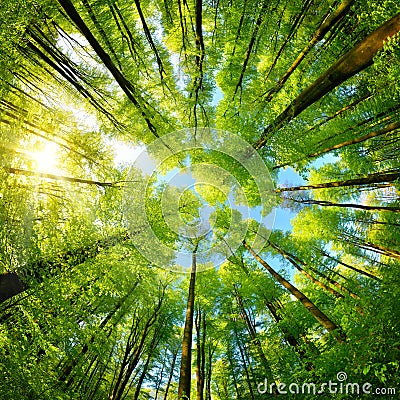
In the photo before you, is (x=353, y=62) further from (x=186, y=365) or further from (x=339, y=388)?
(x=186, y=365)

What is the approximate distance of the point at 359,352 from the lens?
2188 millimetres

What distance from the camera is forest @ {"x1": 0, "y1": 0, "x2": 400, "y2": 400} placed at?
8.32 feet

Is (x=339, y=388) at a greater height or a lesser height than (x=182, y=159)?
lesser

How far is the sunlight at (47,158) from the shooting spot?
3613 millimetres

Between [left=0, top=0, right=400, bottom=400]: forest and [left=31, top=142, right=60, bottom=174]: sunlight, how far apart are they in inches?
1.2

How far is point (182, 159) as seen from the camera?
6.52 meters

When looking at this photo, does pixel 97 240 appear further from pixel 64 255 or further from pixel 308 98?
pixel 308 98

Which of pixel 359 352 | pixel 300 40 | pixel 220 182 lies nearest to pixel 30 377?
pixel 359 352

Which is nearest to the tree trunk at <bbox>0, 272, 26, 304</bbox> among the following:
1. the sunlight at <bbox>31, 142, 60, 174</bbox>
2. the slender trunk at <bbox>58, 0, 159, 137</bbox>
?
the sunlight at <bbox>31, 142, 60, 174</bbox>

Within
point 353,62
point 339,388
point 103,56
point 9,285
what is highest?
point 103,56

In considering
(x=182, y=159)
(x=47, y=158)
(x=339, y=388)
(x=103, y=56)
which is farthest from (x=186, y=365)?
(x=103, y=56)

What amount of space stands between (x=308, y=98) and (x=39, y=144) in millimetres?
3646

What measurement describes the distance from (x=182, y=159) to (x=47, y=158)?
319 cm

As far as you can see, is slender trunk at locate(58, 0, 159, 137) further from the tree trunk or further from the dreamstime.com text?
the dreamstime.com text
